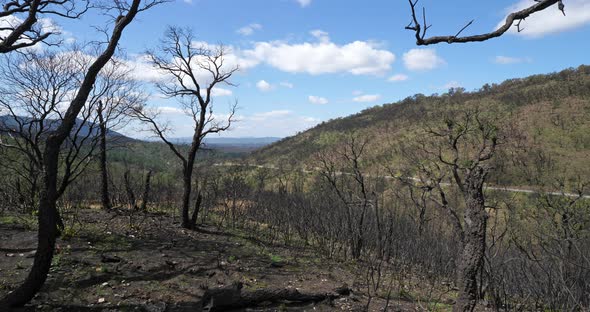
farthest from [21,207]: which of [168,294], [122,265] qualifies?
[168,294]

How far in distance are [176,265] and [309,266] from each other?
14.4 feet

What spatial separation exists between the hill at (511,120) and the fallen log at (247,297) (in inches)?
993

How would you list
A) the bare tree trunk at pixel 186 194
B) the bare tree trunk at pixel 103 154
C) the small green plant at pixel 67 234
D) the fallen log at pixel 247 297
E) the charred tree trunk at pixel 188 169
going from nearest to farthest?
the fallen log at pixel 247 297, the small green plant at pixel 67 234, the bare tree trunk at pixel 103 154, the charred tree trunk at pixel 188 169, the bare tree trunk at pixel 186 194

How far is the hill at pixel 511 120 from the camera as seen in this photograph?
40375mm

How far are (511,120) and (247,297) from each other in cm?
5216

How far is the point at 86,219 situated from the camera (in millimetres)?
13578

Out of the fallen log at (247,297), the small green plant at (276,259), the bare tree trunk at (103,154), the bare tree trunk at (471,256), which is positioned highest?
the bare tree trunk at (103,154)

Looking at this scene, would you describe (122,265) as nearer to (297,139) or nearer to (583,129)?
(583,129)

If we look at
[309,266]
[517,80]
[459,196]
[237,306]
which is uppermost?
[517,80]

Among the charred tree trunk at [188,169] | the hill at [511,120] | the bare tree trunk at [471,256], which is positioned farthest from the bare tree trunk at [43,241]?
the hill at [511,120]

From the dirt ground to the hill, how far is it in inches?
893

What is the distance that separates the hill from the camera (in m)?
40.4

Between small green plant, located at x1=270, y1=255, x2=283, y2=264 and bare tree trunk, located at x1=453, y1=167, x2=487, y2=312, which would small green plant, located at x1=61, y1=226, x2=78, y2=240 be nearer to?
small green plant, located at x1=270, y1=255, x2=283, y2=264

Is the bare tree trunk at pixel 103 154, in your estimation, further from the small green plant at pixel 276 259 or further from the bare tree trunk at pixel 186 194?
the small green plant at pixel 276 259
